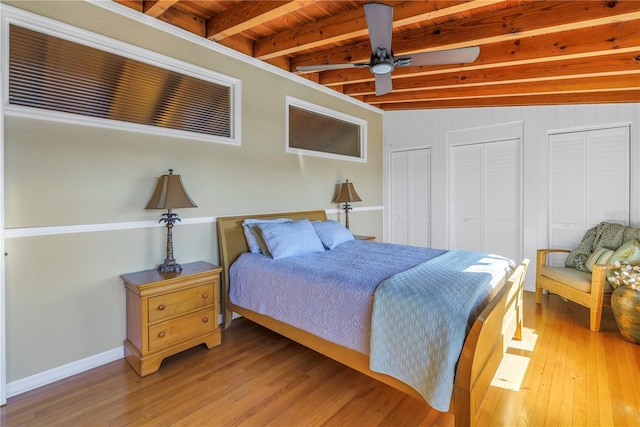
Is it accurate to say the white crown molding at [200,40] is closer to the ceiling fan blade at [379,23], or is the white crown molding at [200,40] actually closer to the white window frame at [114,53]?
the white window frame at [114,53]

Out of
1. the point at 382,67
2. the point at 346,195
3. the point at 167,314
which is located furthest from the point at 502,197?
the point at 167,314

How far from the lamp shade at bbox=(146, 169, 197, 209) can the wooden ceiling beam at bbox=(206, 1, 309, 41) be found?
142 cm

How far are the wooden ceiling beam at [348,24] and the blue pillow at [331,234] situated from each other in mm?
1851

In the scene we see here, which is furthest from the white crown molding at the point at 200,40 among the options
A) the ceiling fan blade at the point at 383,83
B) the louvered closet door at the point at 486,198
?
the louvered closet door at the point at 486,198

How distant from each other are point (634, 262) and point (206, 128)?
426cm

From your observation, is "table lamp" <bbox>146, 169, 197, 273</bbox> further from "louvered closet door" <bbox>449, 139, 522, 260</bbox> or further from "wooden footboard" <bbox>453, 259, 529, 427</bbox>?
"louvered closet door" <bbox>449, 139, 522, 260</bbox>

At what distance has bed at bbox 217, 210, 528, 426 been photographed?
162 centimetres

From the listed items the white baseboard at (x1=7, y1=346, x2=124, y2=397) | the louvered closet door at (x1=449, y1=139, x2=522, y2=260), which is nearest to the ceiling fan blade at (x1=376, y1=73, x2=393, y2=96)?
the louvered closet door at (x1=449, y1=139, x2=522, y2=260)

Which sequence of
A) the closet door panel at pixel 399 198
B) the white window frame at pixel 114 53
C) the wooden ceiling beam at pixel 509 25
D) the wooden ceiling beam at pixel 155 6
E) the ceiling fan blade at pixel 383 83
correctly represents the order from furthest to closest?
the closet door panel at pixel 399 198
the ceiling fan blade at pixel 383 83
the wooden ceiling beam at pixel 155 6
the wooden ceiling beam at pixel 509 25
the white window frame at pixel 114 53

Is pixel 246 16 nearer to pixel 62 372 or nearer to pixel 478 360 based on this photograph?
pixel 478 360

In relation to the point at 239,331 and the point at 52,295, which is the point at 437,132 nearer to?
the point at 239,331

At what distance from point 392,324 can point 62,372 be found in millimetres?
2395

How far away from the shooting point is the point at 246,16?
8.68 feet

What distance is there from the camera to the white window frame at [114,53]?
206 centimetres
